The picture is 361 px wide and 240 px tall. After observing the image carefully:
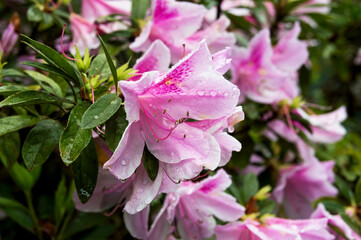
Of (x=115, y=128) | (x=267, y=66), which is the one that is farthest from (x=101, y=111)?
(x=267, y=66)

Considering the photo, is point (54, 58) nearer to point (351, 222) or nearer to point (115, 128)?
point (115, 128)

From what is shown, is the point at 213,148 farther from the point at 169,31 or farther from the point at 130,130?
the point at 169,31

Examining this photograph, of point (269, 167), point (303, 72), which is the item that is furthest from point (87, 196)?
point (303, 72)

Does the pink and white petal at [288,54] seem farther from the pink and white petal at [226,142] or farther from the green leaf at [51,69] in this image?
the green leaf at [51,69]

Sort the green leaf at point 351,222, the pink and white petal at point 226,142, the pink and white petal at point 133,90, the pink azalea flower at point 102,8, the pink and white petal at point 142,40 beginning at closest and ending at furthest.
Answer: the pink and white petal at point 133,90 → the pink and white petal at point 226,142 → the pink and white petal at point 142,40 → the green leaf at point 351,222 → the pink azalea flower at point 102,8

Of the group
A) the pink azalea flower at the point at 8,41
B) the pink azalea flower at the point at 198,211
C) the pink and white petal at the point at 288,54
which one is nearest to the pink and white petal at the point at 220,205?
the pink azalea flower at the point at 198,211

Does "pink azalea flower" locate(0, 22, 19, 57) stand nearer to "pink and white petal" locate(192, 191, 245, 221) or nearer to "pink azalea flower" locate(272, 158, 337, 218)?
"pink and white petal" locate(192, 191, 245, 221)

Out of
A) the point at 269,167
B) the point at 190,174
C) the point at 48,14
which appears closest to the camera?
the point at 190,174

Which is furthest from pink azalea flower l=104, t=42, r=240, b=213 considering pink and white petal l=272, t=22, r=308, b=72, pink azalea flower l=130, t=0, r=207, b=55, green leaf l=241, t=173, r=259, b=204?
pink and white petal l=272, t=22, r=308, b=72
